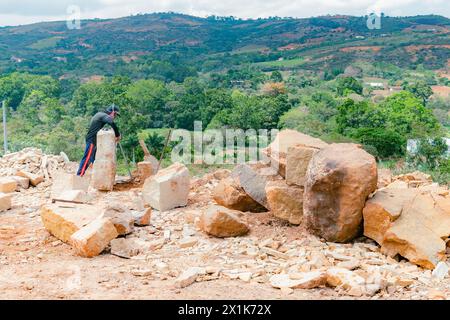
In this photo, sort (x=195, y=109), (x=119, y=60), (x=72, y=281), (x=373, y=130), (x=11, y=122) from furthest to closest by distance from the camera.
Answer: (x=119, y=60) < (x=195, y=109) < (x=11, y=122) < (x=373, y=130) < (x=72, y=281)

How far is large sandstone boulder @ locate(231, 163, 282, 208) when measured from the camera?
7.63 meters

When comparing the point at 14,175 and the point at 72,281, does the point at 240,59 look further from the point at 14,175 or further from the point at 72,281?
the point at 72,281

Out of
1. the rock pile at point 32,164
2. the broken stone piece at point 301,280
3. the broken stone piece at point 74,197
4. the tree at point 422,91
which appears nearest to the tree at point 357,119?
the tree at point 422,91

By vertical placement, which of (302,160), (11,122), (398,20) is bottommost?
(11,122)

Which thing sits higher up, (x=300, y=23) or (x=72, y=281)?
(x=300, y=23)

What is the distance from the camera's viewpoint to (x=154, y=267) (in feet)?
19.6

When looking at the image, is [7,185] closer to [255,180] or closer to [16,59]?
[255,180]

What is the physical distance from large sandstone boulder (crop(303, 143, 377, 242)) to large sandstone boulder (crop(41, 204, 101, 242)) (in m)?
2.76

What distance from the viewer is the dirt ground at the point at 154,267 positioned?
5.14 metres

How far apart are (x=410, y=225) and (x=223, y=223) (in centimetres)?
220

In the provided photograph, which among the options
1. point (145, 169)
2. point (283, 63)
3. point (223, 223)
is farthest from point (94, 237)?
point (283, 63)

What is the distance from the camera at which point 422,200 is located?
6574 millimetres

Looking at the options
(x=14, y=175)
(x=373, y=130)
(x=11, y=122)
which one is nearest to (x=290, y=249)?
(x=14, y=175)

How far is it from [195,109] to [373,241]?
34167 mm
